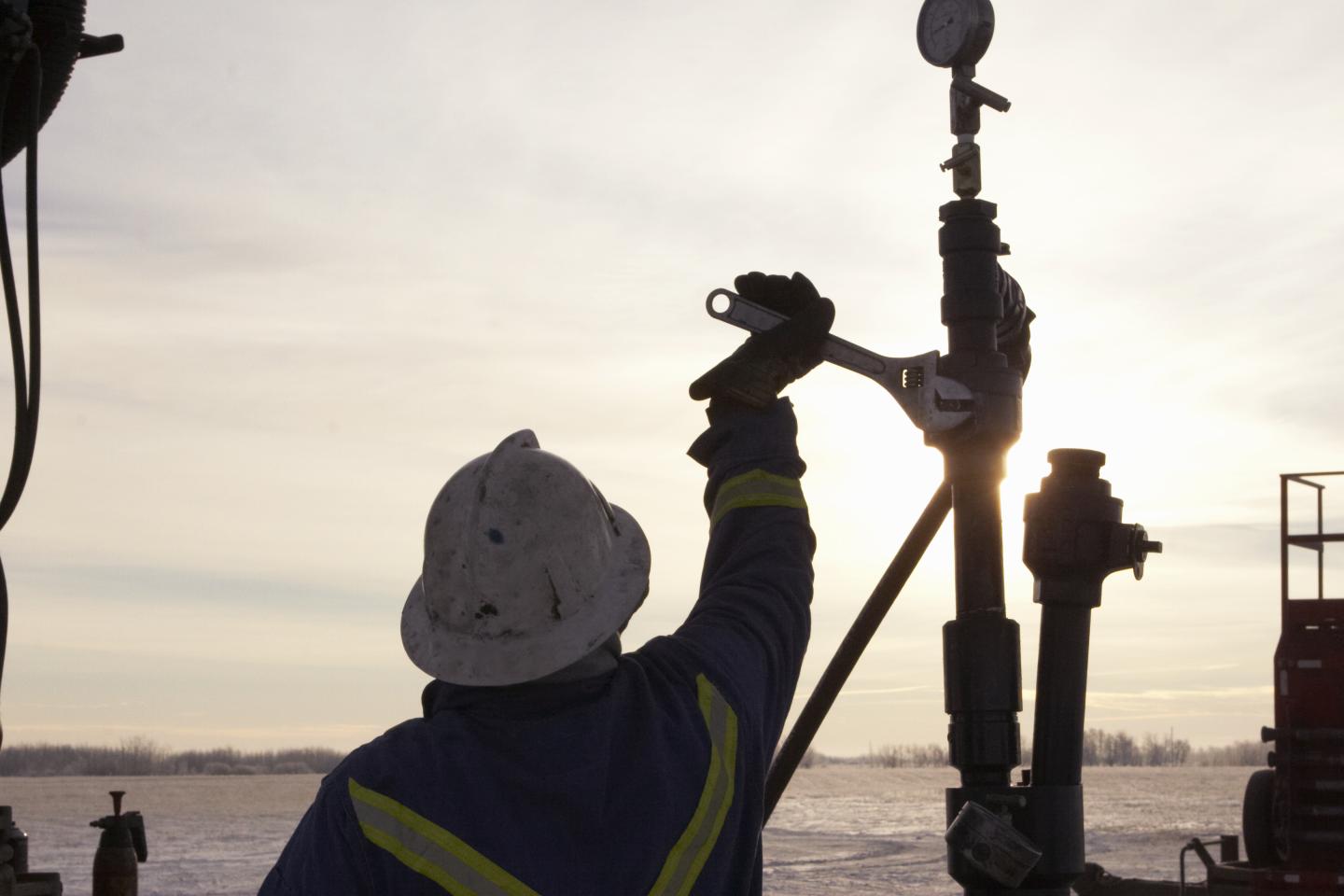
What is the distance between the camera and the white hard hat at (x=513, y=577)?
1.98 meters

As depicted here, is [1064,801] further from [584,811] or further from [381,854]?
[381,854]

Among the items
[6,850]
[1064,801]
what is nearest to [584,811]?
[1064,801]

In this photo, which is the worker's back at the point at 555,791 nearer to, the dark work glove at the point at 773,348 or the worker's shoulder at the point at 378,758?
the worker's shoulder at the point at 378,758

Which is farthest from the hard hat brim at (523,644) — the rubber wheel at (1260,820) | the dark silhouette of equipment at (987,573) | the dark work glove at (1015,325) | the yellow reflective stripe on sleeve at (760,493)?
the rubber wheel at (1260,820)

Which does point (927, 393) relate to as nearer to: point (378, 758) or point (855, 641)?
point (855, 641)

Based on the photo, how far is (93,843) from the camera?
31641 mm

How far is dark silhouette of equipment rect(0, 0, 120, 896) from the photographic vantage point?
8.94 ft

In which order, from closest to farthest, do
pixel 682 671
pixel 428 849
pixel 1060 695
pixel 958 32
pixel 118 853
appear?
pixel 428 849
pixel 682 671
pixel 1060 695
pixel 958 32
pixel 118 853

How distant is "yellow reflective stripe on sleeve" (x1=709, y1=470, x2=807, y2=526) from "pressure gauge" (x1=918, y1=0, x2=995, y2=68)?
1.48 meters

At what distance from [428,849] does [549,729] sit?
0.22 metres

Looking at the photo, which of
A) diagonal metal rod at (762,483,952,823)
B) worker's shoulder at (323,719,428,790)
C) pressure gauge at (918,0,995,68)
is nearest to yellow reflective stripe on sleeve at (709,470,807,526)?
diagonal metal rod at (762,483,952,823)

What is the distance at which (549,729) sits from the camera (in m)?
1.94

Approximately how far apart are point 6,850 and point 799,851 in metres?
25.6

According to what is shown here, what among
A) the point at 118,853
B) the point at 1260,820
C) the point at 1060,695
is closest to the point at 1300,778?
the point at 1260,820
